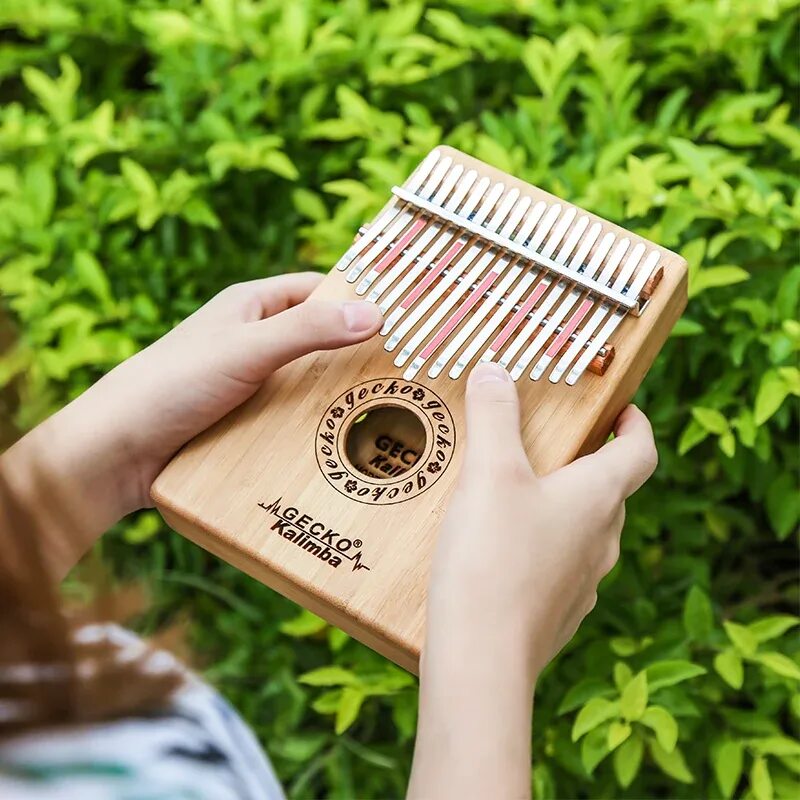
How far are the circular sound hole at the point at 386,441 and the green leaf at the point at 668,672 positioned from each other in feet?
1.70

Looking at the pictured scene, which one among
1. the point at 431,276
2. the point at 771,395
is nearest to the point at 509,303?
the point at 431,276

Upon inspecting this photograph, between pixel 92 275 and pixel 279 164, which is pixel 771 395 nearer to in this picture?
pixel 279 164

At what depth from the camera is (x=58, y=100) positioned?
197 cm

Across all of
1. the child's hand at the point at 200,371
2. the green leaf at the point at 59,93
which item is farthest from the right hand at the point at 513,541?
the green leaf at the point at 59,93

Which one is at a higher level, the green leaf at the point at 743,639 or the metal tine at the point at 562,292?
the metal tine at the point at 562,292

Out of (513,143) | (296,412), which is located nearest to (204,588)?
(296,412)

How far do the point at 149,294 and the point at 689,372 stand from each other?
1.15 m

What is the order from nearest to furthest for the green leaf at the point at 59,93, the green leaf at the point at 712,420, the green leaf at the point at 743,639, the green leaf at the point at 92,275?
1. the green leaf at the point at 743,639
2. the green leaf at the point at 712,420
3. the green leaf at the point at 92,275
4. the green leaf at the point at 59,93

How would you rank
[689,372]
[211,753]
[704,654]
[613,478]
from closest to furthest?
[211,753], [613,478], [704,654], [689,372]

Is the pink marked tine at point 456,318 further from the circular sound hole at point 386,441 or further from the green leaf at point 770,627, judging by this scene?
the green leaf at point 770,627

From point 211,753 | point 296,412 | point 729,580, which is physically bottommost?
point 729,580

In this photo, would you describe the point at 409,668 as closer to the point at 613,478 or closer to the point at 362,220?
the point at 613,478

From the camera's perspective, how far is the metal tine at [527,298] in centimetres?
133

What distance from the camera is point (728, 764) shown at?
58.7 inches
